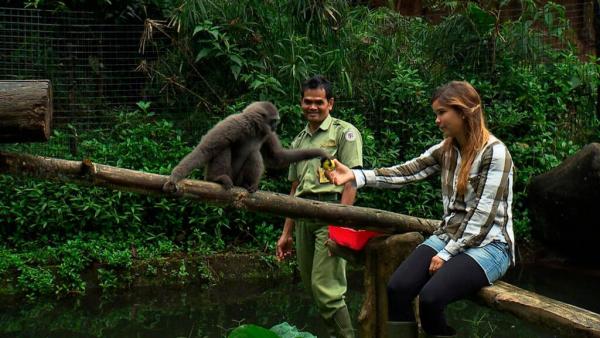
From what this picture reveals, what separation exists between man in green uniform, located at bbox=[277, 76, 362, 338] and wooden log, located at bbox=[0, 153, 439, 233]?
1.63 ft

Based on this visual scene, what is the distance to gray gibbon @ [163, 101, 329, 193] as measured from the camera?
205 inches

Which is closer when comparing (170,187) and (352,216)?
(170,187)

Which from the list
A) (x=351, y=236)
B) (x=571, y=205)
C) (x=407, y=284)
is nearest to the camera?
(x=407, y=284)

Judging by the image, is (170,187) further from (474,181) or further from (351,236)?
(474,181)

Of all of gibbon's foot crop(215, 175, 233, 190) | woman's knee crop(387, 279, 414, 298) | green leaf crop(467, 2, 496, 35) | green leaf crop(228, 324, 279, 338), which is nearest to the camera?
green leaf crop(228, 324, 279, 338)

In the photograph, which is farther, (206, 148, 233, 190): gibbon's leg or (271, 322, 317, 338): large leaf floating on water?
(206, 148, 233, 190): gibbon's leg

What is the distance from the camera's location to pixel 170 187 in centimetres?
431

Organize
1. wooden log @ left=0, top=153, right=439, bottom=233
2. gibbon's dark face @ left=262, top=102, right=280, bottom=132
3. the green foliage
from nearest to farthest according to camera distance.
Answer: wooden log @ left=0, top=153, right=439, bottom=233, gibbon's dark face @ left=262, top=102, right=280, bottom=132, the green foliage

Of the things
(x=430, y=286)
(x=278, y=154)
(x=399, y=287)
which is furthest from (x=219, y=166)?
(x=430, y=286)

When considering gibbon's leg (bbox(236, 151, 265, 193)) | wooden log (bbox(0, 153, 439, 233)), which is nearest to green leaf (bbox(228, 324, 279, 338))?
wooden log (bbox(0, 153, 439, 233))

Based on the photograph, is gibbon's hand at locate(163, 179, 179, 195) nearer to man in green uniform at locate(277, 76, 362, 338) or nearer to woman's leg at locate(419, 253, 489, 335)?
man in green uniform at locate(277, 76, 362, 338)

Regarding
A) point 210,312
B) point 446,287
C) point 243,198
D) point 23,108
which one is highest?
point 23,108

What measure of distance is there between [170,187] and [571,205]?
18.4ft

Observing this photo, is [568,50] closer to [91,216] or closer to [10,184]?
[91,216]
